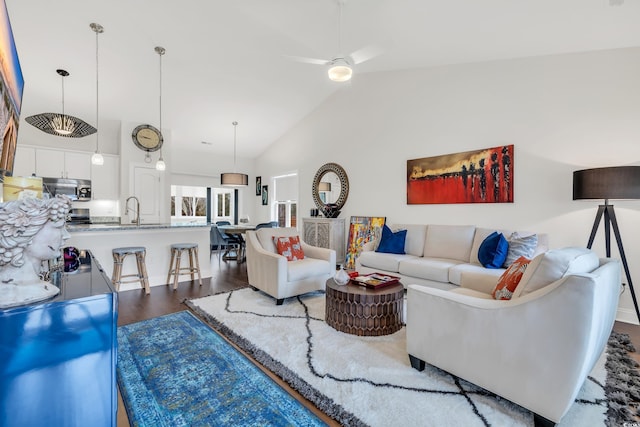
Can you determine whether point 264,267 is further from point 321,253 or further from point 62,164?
point 62,164

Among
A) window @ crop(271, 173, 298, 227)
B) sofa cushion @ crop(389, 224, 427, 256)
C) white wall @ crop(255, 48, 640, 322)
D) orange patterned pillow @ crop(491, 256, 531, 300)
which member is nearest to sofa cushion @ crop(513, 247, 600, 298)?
orange patterned pillow @ crop(491, 256, 531, 300)

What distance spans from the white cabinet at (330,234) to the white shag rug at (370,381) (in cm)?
264

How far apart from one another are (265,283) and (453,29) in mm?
3585

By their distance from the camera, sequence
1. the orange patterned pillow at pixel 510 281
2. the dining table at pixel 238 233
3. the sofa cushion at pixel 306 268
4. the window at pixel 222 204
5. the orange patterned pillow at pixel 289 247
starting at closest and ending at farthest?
the orange patterned pillow at pixel 510 281, the sofa cushion at pixel 306 268, the orange patterned pillow at pixel 289 247, the dining table at pixel 238 233, the window at pixel 222 204

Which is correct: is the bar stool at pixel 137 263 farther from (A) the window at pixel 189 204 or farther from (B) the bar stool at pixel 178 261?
(A) the window at pixel 189 204

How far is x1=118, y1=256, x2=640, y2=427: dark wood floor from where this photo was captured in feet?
8.83

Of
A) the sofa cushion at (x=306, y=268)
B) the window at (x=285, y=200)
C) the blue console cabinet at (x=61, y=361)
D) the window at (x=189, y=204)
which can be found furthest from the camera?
the window at (x=189, y=204)

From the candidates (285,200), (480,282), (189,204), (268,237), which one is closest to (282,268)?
(268,237)

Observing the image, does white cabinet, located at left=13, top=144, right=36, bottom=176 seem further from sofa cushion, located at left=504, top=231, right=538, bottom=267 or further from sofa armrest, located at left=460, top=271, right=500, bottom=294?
sofa cushion, located at left=504, top=231, right=538, bottom=267

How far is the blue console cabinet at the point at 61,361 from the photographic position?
888 mm

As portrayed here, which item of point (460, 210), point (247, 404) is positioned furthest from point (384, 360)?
point (460, 210)

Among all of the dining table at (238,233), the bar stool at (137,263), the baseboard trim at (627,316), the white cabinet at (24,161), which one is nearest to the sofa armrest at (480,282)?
the baseboard trim at (627,316)

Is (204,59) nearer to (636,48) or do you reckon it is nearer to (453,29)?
(453,29)

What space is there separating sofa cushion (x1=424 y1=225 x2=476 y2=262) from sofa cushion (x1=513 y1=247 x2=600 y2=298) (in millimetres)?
2176
